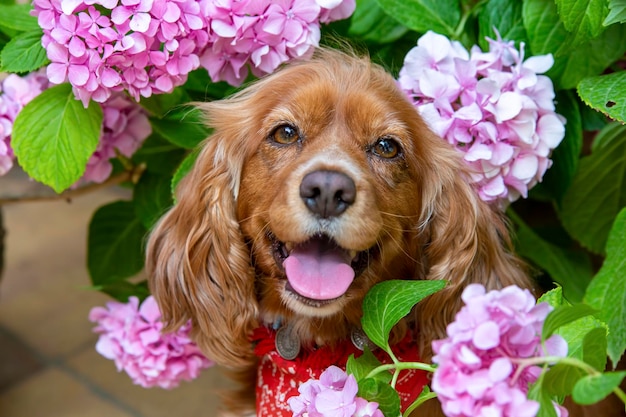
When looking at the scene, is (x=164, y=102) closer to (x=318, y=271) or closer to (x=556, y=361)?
(x=318, y=271)

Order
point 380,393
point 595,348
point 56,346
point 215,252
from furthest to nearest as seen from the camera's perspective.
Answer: point 56,346 < point 215,252 < point 380,393 < point 595,348

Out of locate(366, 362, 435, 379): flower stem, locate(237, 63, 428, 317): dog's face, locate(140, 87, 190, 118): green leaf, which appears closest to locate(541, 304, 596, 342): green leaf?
locate(366, 362, 435, 379): flower stem

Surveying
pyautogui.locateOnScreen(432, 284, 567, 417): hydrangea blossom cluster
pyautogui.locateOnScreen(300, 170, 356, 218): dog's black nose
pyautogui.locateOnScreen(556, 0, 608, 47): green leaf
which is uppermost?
pyautogui.locateOnScreen(556, 0, 608, 47): green leaf

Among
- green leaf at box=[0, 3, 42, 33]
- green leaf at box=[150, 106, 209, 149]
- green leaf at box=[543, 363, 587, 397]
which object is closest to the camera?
green leaf at box=[543, 363, 587, 397]

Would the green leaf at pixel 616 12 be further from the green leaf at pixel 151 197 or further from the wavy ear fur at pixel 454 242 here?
the green leaf at pixel 151 197

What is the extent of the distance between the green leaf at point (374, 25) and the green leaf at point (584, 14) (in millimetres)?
491

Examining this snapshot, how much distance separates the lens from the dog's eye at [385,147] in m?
1.63

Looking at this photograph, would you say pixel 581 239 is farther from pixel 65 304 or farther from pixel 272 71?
pixel 65 304

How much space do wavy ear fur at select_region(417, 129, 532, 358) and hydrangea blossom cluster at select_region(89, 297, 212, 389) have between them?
584 millimetres

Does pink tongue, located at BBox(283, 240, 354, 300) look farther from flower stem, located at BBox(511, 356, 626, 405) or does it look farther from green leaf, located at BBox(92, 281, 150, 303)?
green leaf, located at BBox(92, 281, 150, 303)

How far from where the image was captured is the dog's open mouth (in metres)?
1.51

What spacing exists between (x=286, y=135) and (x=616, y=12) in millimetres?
651

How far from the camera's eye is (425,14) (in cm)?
186

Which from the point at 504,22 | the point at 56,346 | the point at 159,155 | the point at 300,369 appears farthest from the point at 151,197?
the point at 56,346
